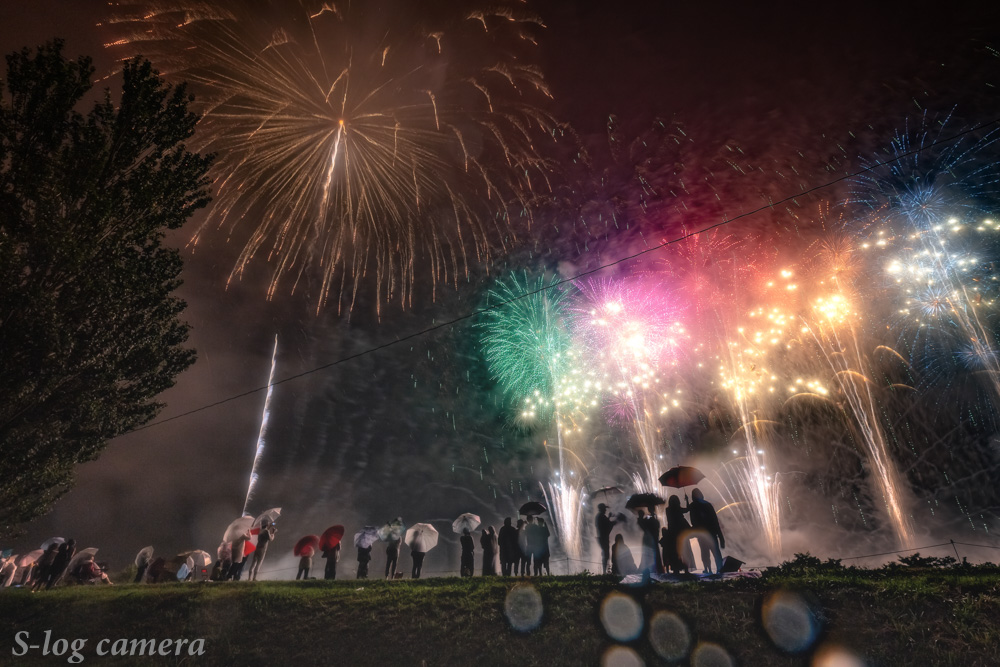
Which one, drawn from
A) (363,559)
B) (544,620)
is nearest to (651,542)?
(544,620)

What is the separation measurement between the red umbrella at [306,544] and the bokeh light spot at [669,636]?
12.1 m

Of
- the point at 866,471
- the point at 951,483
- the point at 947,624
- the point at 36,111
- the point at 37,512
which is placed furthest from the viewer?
the point at 866,471

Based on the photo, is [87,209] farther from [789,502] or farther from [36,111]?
[789,502]

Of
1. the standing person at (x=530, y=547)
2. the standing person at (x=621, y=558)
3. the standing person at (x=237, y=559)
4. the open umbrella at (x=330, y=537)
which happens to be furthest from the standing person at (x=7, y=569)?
the standing person at (x=621, y=558)

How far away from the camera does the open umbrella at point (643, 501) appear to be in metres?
11.2

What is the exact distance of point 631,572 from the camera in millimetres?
10195

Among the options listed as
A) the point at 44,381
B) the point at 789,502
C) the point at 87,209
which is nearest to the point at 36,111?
the point at 87,209

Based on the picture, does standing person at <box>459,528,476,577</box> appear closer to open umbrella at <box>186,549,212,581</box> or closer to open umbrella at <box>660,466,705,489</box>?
open umbrella at <box>660,466,705,489</box>

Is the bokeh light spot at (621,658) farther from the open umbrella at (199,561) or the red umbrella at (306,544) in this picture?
the open umbrella at (199,561)

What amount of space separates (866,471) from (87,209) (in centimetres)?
3830

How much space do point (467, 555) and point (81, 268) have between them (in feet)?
42.9

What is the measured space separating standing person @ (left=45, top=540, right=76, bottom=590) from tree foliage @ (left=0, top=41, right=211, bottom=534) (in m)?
2.07

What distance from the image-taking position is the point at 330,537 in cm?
1538

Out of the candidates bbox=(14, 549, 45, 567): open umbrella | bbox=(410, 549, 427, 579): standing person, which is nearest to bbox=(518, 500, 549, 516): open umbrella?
bbox=(410, 549, 427, 579): standing person
